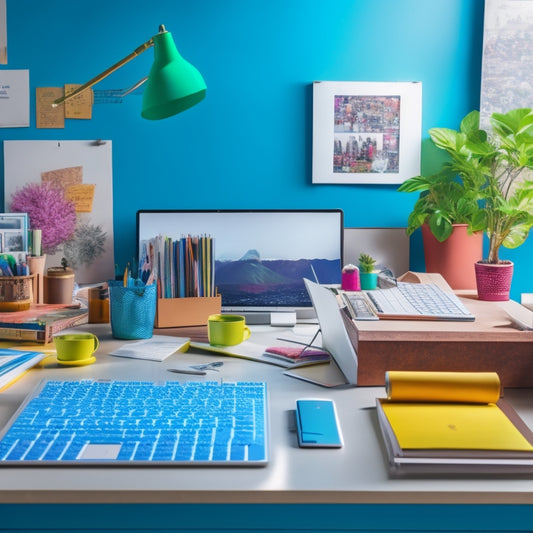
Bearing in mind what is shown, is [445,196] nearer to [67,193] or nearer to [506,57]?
[506,57]

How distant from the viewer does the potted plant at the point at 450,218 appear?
77.0 inches

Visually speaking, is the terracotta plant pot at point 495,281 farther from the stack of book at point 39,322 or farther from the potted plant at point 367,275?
the stack of book at point 39,322

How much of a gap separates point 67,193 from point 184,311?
0.67 m

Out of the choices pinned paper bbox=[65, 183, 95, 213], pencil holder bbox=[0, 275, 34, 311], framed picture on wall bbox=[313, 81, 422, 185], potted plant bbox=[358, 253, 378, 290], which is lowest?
pencil holder bbox=[0, 275, 34, 311]

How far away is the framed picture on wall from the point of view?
208 cm

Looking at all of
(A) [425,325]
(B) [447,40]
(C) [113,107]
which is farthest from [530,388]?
(C) [113,107]

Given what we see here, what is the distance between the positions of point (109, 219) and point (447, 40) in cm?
121

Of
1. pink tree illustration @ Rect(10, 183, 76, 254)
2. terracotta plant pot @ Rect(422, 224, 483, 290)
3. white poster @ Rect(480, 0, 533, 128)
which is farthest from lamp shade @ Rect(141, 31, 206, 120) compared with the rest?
white poster @ Rect(480, 0, 533, 128)

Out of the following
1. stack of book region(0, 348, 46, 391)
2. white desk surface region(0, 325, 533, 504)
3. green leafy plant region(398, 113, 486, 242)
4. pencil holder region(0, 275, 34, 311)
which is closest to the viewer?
white desk surface region(0, 325, 533, 504)

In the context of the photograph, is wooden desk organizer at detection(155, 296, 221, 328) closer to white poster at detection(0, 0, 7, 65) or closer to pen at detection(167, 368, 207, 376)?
pen at detection(167, 368, 207, 376)

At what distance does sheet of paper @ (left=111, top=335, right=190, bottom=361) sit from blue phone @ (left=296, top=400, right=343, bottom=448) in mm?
449

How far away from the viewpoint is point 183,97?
1.62 metres

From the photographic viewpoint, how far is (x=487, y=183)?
209 centimetres
